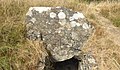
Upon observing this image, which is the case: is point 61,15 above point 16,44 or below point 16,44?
above

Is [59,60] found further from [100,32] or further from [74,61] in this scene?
[100,32]

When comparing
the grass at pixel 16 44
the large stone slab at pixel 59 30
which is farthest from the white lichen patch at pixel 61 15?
the grass at pixel 16 44

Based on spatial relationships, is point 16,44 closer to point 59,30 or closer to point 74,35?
point 59,30

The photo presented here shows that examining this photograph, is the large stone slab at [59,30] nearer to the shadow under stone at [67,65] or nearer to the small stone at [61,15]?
the small stone at [61,15]

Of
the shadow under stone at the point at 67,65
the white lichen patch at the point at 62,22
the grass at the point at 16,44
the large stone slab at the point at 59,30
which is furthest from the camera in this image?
the shadow under stone at the point at 67,65

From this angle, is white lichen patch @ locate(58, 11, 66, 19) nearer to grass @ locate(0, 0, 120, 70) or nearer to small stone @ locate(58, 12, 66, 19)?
small stone @ locate(58, 12, 66, 19)

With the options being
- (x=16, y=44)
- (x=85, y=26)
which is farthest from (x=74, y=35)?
(x=16, y=44)

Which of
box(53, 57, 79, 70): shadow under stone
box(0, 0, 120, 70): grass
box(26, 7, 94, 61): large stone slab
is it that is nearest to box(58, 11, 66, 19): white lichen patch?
box(26, 7, 94, 61): large stone slab

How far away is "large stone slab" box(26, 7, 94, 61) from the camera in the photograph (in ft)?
16.6

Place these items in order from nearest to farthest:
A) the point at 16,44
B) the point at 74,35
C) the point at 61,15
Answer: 1. the point at 16,44
2. the point at 74,35
3. the point at 61,15

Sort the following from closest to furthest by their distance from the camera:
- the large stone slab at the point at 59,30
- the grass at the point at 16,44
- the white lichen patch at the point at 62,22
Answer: the grass at the point at 16,44
the large stone slab at the point at 59,30
the white lichen patch at the point at 62,22

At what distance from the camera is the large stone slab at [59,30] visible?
5.07m

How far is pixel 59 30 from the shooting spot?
5141 mm

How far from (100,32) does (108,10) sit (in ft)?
7.99
